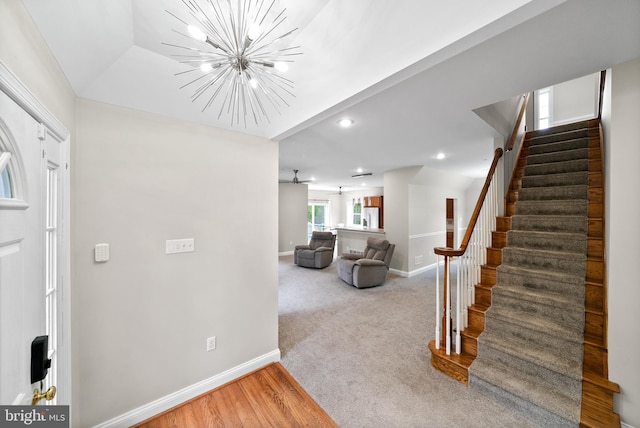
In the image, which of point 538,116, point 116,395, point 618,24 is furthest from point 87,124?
point 538,116

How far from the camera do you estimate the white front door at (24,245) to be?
2.37ft

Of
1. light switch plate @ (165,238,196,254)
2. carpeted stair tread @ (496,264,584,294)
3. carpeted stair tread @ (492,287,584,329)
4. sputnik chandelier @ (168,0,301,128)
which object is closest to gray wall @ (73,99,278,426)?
light switch plate @ (165,238,196,254)

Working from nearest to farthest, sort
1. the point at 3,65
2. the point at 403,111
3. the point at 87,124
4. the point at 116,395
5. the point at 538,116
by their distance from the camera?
the point at 3,65 < the point at 87,124 < the point at 116,395 < the point at 403,111 < the point at 538,116

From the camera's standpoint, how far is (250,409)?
1.81 m

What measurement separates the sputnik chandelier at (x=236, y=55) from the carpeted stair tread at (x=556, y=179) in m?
3.45

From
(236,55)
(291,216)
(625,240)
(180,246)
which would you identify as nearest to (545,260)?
(625,240)

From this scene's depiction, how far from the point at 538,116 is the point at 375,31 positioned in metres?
6.16

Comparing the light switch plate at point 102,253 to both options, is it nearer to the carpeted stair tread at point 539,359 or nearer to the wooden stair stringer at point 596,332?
the carpeted stair tread at point 539,359

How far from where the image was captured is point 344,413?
177cm

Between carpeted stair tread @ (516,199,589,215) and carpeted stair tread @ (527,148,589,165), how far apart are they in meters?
0.84

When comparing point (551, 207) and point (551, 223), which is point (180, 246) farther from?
point (551, 207)

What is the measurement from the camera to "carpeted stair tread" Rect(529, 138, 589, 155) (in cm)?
321

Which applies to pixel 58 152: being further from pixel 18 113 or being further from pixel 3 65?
pixel 3 65

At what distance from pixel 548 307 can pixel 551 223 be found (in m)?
1.05
